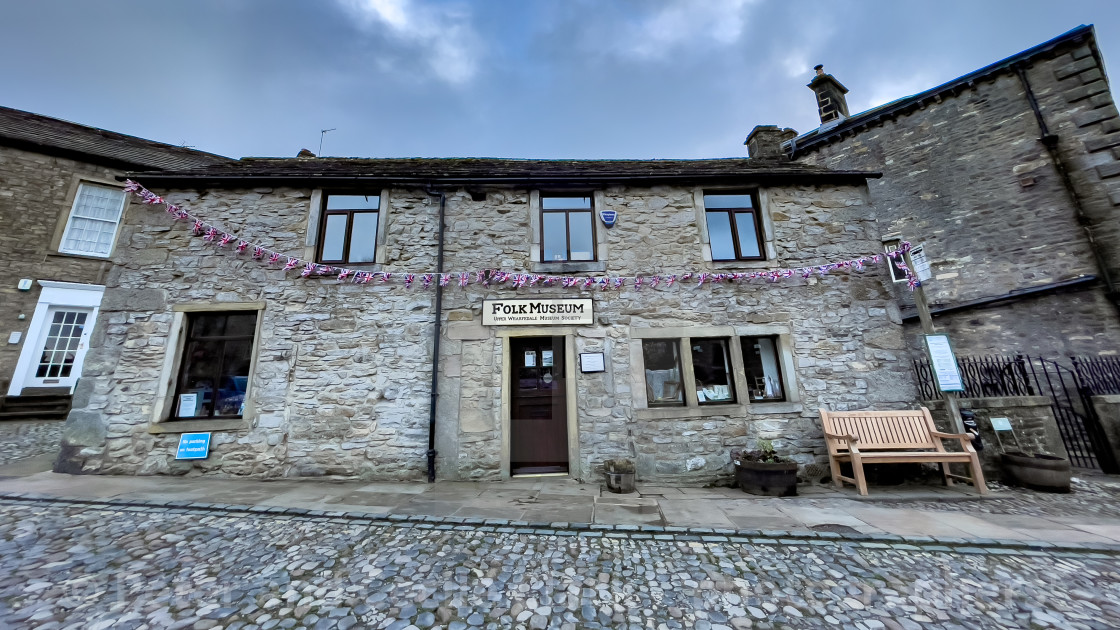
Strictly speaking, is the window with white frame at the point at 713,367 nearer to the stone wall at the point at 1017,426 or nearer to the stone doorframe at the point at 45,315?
the stone wall at the point at 1017,426

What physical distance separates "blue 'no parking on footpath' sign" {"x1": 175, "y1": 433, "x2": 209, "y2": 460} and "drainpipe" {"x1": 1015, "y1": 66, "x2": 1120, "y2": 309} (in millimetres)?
18575

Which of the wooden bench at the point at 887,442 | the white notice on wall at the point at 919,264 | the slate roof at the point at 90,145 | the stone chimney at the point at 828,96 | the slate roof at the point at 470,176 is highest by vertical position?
the stone chimney at the point at 828,96

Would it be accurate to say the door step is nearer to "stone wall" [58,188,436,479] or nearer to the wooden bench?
"stone wall" [58,188,436,479]

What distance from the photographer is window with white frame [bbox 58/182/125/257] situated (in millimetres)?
10766

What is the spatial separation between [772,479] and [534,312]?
14.5 ft

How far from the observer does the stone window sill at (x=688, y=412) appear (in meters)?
6.27

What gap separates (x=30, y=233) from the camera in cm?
1028

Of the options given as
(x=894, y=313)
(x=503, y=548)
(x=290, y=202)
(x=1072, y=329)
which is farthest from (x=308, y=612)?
(x=1072, y=329)

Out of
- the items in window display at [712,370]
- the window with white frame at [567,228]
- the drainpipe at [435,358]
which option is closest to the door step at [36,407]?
the drainpipe at [435,358]

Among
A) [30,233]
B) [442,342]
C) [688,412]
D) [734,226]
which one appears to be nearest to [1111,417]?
[734,226]

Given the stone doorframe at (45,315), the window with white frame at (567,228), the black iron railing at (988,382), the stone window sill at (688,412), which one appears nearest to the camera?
the stone window sill at (688,412)

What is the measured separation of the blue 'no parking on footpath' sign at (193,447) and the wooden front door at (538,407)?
491 cm

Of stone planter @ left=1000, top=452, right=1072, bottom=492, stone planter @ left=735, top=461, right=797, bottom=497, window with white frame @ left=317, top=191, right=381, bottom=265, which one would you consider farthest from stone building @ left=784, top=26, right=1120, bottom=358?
window with white frame @ left=317, top=191, right=381, bottom=265

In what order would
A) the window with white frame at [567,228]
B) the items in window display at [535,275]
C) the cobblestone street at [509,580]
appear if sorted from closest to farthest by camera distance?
the cobblestone street at [509,580] → the items in window display at [535,275] → the window with white frame at [567,228]
